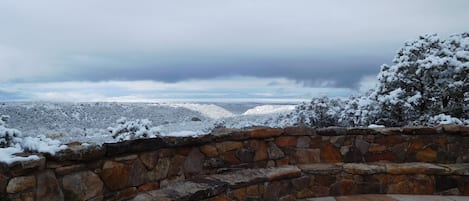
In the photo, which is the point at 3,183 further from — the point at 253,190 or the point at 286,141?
the point at 286,141

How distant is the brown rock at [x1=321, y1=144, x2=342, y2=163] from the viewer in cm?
395

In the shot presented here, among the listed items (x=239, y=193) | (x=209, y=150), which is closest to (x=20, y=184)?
(x=209, y=150)

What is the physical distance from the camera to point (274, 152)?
3.76m

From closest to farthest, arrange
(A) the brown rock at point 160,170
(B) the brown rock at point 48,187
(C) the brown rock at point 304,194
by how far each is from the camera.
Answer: (B) the brown rock at point 48,187 → (A) the brown rock at point 160,170 → (C) the brown rock at point 304,194

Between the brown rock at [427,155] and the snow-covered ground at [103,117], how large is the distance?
2.32 meters

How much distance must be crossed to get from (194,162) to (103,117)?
3661 millimetres

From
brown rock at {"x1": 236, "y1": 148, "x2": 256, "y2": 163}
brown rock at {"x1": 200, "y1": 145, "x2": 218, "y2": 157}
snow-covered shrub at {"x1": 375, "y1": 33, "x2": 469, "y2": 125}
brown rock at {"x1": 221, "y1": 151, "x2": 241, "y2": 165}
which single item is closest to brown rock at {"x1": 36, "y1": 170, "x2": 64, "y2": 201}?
brown rock at {"x1": 200, "y1": 145, "x2": 218, "y2": 157}

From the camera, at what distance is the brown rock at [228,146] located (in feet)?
11.0

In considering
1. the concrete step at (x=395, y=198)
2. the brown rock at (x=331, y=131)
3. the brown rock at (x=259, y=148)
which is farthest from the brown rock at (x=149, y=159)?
the brown rock at (x=331, y=131)

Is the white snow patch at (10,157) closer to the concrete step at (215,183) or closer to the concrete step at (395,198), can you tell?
the concrete step at (215,183)

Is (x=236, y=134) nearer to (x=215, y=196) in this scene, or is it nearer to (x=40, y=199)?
(x=215, y=196)

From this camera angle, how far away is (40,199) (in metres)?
2.03

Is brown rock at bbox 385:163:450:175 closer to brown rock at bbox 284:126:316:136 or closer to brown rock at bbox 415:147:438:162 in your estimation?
brown rock at bbox 415:147:438:162

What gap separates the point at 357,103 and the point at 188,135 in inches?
218
